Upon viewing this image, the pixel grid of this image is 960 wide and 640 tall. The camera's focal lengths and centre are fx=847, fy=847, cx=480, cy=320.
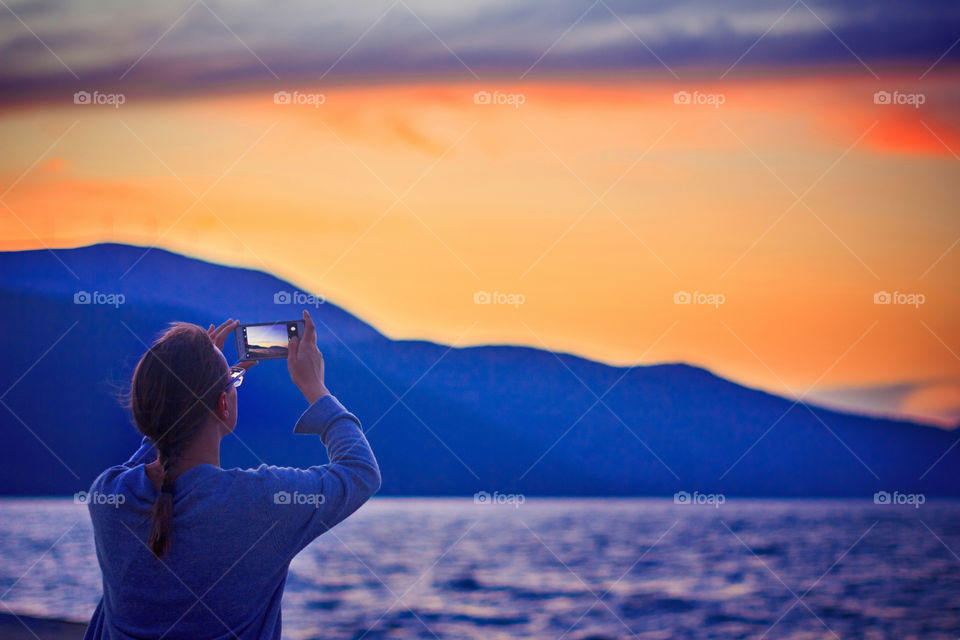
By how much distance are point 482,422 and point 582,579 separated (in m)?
40.1

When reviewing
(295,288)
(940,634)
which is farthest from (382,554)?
(295,288)

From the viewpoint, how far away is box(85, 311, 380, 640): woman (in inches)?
44.8

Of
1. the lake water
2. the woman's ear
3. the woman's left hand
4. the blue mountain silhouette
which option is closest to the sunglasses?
the woman's ear

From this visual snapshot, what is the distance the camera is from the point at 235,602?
1151 millimetres

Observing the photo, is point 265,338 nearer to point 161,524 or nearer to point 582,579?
point 161,524

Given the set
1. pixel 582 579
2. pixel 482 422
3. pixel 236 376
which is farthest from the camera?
pixel 482 422

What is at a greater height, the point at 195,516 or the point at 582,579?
the point at 195,516

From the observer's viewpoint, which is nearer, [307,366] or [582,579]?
[307,366]

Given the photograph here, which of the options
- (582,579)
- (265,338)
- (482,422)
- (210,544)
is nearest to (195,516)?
(210,544)

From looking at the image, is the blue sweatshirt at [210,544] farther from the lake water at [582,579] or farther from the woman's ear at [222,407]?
the lake water at [582,579]

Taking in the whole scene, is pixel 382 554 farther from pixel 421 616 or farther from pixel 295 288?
pixel 295 288

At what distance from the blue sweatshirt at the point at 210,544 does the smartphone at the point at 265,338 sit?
393 mm

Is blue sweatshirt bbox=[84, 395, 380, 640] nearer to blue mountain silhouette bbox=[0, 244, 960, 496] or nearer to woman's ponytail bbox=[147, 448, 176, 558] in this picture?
woman's ponytail bbox=[147, 448, 176, 558]

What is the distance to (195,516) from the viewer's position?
113 cm
